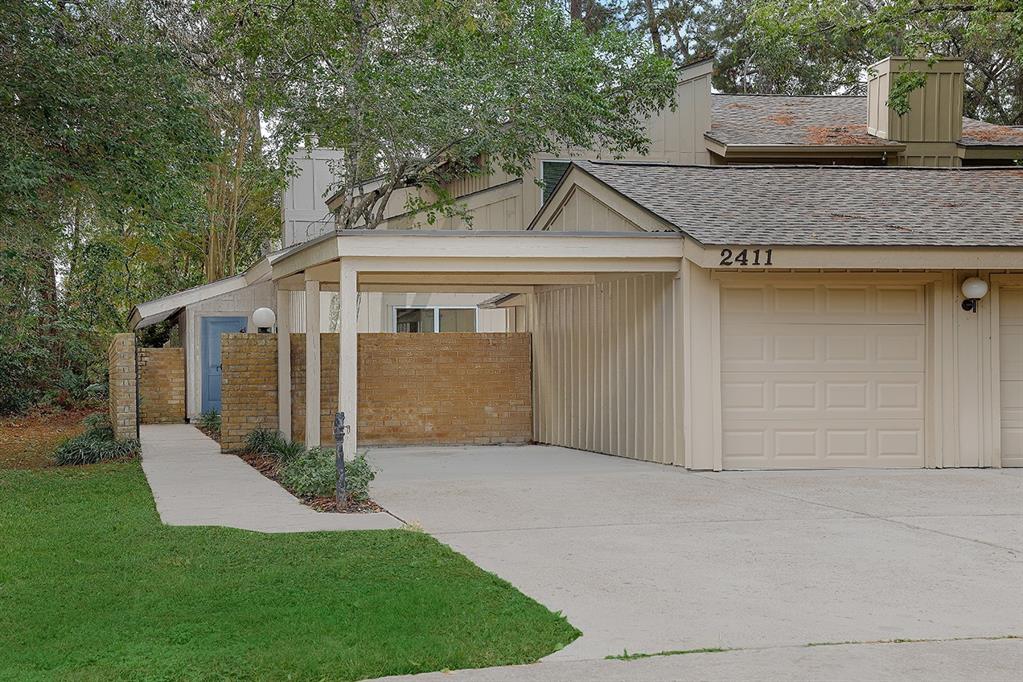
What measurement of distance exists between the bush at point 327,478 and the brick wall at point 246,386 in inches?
174

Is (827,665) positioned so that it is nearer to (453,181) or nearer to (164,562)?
(164,562)

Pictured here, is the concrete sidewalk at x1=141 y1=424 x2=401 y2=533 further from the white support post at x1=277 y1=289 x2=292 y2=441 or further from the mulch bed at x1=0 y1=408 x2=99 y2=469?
the mulch bed at x1=0 y1=408 x2=99 y2=469

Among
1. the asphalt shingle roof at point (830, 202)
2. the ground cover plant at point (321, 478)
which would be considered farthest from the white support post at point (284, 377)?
the asphalt shingle roof at point (830, 202)

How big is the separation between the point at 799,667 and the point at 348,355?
7338 millimetres

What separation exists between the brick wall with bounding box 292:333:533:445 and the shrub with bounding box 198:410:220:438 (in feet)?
11.5

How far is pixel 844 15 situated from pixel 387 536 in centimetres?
1252

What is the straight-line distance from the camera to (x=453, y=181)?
2372cm

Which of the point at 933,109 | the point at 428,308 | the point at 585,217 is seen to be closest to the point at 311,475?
the point at 585,217

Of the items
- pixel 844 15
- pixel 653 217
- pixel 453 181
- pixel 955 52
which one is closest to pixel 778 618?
pixel 653 217

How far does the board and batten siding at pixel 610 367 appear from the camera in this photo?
13406mm

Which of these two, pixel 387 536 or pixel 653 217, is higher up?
pixel 653 217

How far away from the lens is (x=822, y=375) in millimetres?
13133

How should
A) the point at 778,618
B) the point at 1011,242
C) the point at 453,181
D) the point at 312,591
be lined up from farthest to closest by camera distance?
1. the point at 453,181
2. the point at 1011,242
3. the point at 312,591
4. the point at 778,618

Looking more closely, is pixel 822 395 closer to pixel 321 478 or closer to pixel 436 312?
pixel 321 478
